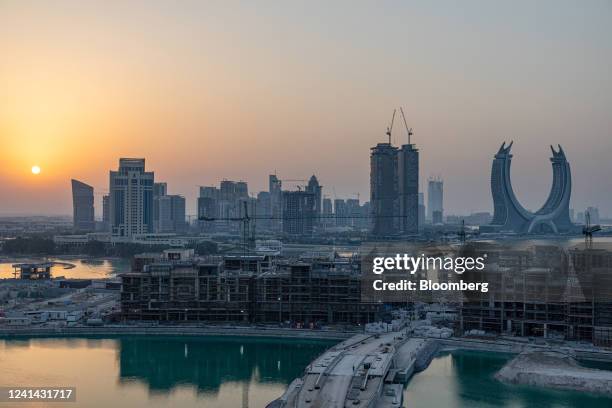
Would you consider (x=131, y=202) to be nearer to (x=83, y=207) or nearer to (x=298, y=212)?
(x=298, y=212)

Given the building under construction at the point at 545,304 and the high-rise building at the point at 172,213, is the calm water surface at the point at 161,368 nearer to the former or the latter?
the building under construction at the point at 545,304

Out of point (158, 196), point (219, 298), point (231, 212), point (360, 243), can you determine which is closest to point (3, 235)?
point (158, 196)

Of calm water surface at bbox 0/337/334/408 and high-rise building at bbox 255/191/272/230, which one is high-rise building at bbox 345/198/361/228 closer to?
high-rise building at bbox 255/191/272/230

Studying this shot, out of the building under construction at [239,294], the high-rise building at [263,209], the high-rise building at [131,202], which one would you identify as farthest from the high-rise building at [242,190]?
the building under construction at [239,294]

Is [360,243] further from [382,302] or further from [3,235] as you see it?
[382,302]

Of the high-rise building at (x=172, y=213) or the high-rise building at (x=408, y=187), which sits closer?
the high-rise building at (x=408, y=187)

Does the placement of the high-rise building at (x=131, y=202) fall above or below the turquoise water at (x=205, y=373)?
above
